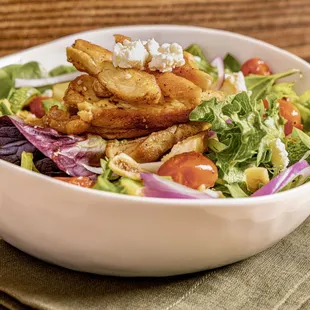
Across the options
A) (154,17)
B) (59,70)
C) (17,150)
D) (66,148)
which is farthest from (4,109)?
(154,17)

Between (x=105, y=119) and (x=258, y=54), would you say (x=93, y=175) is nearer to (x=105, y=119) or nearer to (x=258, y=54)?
(x=105, y=119)

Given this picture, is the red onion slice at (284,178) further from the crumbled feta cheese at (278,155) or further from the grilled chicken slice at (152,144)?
the grilled chicken slice at (152,144)

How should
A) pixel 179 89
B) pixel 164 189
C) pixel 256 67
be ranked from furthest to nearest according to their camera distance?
pixel 256 67
pixel 179 89
pixel 164 189

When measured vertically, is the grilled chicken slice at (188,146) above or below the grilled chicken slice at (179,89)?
below

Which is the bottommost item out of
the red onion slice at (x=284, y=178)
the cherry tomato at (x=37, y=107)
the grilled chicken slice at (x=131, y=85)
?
the cherry tomato at (x=37, y=107)

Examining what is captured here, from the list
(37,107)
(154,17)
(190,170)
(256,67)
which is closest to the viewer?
(190,170)

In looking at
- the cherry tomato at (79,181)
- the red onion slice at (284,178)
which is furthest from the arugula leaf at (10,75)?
the red onion slice at (284,178)

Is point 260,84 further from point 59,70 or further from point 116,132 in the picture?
point 116,132

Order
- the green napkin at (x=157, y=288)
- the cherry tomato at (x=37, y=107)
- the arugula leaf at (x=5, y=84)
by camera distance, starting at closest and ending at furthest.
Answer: the green napkin at (x=157, y=288), the cherry tomato at (x=37, y=107), the arugula leaf at (x=5, y=84)
